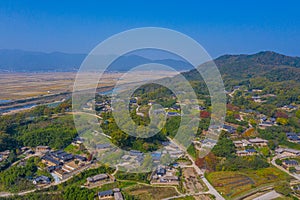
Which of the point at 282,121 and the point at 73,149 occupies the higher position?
the point at 282,121

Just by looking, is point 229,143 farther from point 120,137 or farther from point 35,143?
point 35,143

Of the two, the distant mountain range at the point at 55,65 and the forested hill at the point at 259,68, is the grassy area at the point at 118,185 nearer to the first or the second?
the forested hill at the point at 259,68

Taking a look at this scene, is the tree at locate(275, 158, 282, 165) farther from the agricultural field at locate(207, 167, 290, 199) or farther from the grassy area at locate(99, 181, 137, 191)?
the grassy area at locate(99, 181, 137, 191)

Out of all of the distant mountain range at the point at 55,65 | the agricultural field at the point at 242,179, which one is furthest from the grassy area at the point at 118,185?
the distant mountain range at the point at 55,65

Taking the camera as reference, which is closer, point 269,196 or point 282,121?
point 269,196

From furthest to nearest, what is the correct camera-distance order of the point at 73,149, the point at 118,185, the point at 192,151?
1. the point at 73,149
2. the point at 192,151
3. the point at 118,185

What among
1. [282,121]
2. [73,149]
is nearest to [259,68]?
[282,121]

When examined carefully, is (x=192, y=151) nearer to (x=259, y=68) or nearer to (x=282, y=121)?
(x=282, y=121)

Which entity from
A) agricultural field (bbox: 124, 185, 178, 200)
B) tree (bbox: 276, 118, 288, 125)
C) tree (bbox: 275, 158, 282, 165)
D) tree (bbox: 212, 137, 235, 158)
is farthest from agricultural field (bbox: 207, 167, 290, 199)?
tree (bbox: 276, 118, 288, 125)
